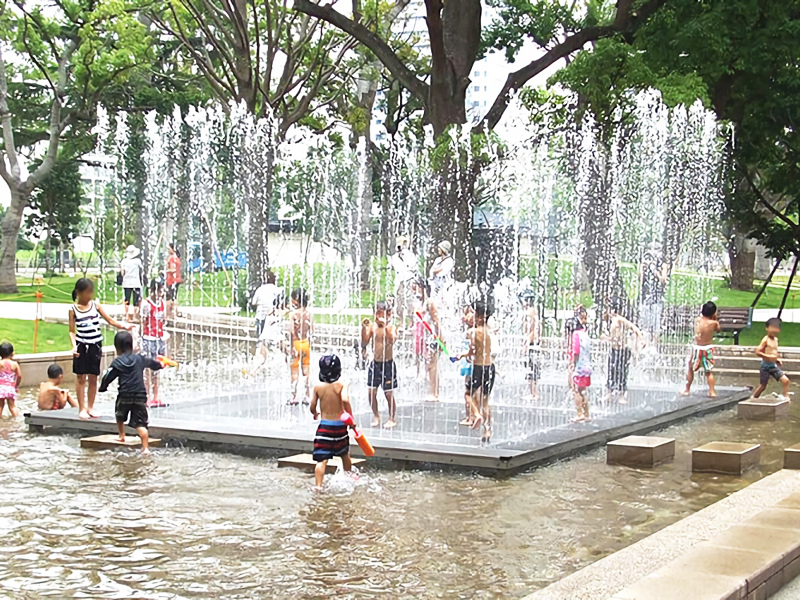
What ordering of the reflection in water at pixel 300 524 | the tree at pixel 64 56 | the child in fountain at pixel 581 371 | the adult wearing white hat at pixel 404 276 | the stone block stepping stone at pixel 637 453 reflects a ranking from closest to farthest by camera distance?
the reflection in water at pixel 300 524, the stone block stepping stone at pixel 637 453, the child in fountain at pixel 581 371, the adult wearing white hat at pixel 404 276, the tree at pixel 64 56

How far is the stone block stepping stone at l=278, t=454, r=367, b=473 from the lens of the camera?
9.50 meters

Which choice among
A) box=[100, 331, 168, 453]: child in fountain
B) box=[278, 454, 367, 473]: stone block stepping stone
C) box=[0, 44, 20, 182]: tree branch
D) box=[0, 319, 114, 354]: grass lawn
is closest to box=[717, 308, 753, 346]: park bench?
box=[0, 319, 114, 354]: grass lawn

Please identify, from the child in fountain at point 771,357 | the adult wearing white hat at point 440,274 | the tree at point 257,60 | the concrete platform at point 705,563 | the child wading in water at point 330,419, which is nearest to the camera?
the concrete platform at point 705,563

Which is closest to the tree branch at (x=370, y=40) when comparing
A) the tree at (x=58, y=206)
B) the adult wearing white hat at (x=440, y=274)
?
the adult wearing white hat at (x=440, y=274)

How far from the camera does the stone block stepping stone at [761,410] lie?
1351cm

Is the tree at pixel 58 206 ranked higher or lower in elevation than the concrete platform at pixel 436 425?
higher

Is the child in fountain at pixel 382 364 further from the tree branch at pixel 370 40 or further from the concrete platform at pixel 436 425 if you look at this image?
the tree branch at pixel 370 40

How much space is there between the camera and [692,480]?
950cm

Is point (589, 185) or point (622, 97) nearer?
point (622, 97)

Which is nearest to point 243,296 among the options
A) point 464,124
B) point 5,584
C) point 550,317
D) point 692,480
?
point 550,317

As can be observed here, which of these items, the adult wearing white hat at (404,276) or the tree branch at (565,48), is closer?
the adult wearing white hat at (404,276)

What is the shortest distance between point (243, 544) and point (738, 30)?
1595 cm

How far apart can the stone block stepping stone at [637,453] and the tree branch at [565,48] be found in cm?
984

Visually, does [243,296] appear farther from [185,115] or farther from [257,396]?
[257,396]
